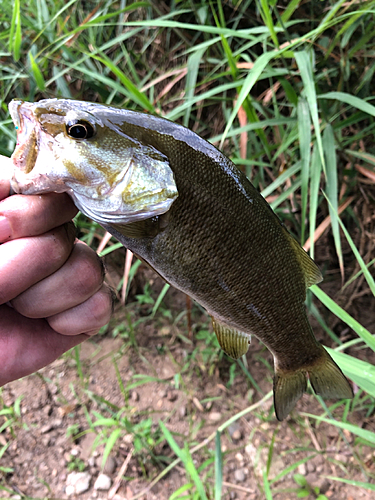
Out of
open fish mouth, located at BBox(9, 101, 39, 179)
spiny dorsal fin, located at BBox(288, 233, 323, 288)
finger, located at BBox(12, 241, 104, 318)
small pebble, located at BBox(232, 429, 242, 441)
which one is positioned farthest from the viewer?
small pebble, located at BBox(232, 429, 242, 441)

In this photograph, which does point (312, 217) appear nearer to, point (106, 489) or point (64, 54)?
point (106, 489)

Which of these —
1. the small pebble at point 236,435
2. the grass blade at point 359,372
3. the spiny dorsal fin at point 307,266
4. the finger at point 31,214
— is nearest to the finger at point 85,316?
the finger at point 31,214

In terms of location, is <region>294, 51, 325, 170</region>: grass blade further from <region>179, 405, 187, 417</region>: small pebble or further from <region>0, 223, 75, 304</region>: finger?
<region>179, 405, 187, 417</region>: small pebble

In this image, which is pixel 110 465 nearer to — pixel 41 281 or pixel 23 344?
pixel 23 344

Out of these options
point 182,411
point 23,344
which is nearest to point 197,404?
point 182,411

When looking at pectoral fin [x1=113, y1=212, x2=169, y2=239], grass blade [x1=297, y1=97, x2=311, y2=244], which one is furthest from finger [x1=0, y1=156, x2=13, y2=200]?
grass blade [x1=297, y1=97, x2=311, y2=244]

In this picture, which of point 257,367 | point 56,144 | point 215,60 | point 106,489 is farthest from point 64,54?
point 106,489
